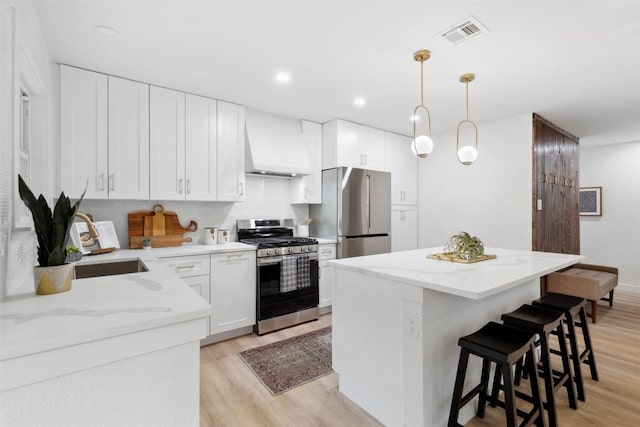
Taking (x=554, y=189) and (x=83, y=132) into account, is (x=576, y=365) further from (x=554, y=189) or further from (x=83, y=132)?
(x=83, y=132)

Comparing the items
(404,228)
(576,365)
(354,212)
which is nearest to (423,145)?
(354,212)

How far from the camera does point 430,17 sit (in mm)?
1917

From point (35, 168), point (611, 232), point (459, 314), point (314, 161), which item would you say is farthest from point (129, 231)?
point (611, 232)

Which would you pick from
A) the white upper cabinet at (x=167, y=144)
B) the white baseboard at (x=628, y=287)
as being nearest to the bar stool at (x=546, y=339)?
the white upper cabinet at (x=167, y=144)

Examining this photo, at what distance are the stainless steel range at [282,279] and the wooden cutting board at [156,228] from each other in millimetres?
698

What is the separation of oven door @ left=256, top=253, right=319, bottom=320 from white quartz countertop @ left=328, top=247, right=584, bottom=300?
1260 millimetres

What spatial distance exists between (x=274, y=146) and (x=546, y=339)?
308cm

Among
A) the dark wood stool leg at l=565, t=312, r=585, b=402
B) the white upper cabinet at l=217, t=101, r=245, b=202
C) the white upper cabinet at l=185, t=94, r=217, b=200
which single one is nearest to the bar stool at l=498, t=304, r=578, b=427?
the dark wood stool leg at l=565, t=312, r=585, b=402

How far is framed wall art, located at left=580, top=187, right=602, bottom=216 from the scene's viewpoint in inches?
216

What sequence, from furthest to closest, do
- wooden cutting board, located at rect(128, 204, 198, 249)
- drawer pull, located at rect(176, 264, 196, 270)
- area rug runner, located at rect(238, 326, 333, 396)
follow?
wooden cutting board, located at rect(128, 204, 198, 249)
drawer pull, located at rect(176, 264, 196, 270)
area rug runner, located at rect(238, 326, 333, 396)

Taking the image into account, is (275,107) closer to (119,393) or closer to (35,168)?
(35,168)

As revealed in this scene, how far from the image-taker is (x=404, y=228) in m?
4.83

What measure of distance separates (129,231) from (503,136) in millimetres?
4510

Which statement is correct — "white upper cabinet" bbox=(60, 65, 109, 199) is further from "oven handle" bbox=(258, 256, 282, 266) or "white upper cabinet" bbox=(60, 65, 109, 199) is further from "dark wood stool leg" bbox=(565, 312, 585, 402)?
"dark wood stool leg" bbox=(565, 312, 585, 402)
